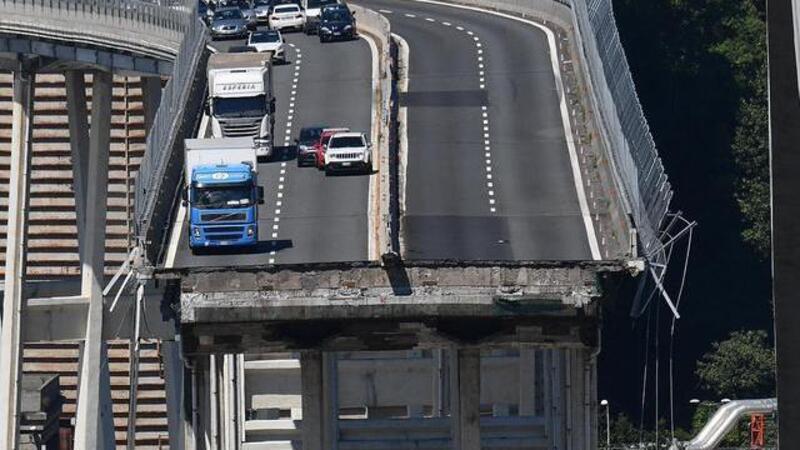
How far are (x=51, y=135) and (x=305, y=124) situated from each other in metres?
31.9

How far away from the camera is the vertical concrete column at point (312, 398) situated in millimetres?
79312

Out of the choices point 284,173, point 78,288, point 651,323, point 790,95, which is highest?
point 790,95

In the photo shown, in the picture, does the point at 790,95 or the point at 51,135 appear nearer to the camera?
the point at 790,95

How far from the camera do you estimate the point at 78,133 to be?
10162 cm

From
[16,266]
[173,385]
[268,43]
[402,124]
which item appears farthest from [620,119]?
[173,385]

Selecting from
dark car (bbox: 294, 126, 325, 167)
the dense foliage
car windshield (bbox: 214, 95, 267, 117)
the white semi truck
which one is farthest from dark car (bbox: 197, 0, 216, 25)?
the dense foliage

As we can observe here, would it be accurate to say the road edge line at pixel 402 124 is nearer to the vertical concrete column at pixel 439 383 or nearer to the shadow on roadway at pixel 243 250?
the shadow on roadway at pixel 243 250

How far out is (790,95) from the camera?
18.8 metres

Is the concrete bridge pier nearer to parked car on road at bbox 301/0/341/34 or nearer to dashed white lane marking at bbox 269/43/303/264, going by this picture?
dashed white lane marking at bbox 269/43/303/264

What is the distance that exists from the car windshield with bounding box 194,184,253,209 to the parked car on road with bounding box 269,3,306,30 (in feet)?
134

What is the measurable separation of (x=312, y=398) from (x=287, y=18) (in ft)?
139

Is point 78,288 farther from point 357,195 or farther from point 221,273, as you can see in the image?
point 221,273

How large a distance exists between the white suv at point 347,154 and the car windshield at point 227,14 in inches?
1096

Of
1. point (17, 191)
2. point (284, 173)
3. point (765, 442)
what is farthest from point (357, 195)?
point (765, 442)
